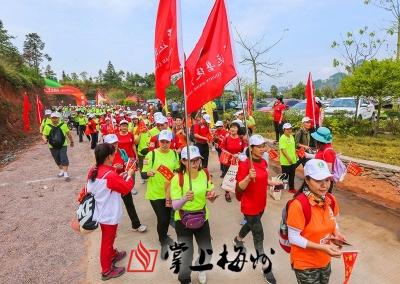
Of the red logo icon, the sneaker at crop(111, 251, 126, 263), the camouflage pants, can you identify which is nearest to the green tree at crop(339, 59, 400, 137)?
the camouflage pants

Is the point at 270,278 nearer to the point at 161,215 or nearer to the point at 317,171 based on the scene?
the point at 161,215

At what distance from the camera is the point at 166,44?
3.69m

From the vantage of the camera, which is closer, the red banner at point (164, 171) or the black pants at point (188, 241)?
the black pants at point (188, 241)

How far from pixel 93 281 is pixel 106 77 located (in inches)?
3101

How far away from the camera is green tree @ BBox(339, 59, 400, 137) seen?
9.15 meters

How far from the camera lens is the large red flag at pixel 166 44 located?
11.3 feet

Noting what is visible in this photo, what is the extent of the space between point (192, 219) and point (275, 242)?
6.50 feet

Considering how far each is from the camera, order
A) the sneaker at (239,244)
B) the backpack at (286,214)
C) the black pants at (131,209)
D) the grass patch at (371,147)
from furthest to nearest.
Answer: the grass patch at (371,147), the black pants at (131,209), the sneaker at (239,244), the backpack at (286,214)

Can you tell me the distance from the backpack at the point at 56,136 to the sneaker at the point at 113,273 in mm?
4701

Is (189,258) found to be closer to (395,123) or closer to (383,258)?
(383,258)

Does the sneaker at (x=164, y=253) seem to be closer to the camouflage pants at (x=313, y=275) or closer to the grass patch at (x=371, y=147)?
the camouflage pants at (x=313, y=275)

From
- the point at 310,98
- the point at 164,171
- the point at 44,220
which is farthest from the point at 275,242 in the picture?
the point at 44,220

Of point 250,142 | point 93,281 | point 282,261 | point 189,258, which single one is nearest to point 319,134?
point 250,142

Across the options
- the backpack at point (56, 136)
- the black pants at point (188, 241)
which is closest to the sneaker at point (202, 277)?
the black pants at point (188, 241)
